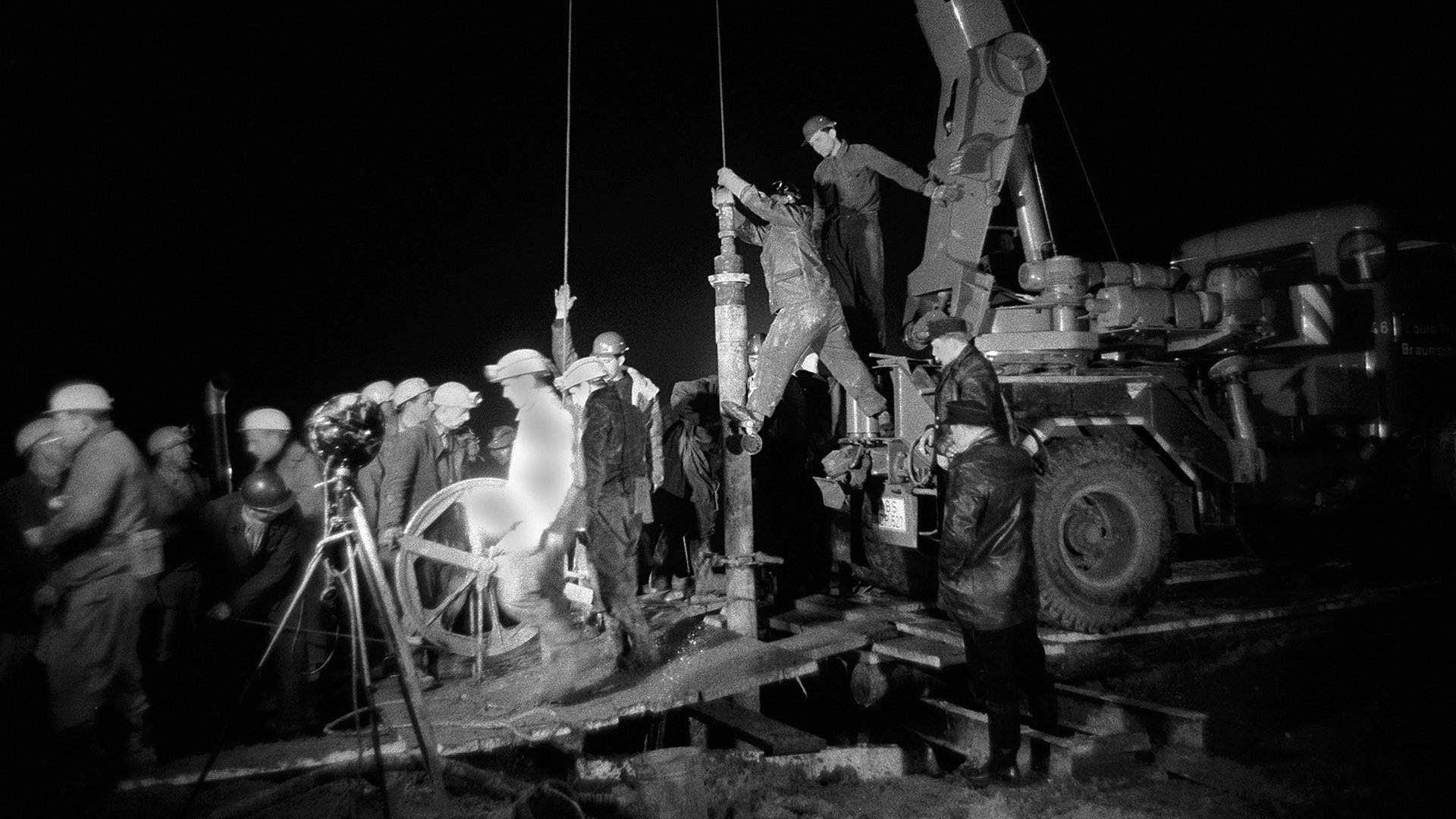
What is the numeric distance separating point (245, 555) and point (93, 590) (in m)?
0.83

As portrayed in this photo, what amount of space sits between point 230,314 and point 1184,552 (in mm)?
10606

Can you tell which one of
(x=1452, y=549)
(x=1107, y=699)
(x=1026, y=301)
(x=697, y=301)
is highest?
(x=697, y=301)

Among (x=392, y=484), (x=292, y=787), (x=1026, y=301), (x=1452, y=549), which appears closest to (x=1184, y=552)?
(x=1452, y=549)

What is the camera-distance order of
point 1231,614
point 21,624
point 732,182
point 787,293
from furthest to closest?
point 1231,614 → point 787,293 → point 732,182 → point 21,624

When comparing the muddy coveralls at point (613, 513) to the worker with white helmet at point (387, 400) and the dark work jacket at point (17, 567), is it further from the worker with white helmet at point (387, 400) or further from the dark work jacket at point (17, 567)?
the dark work jacket at point (17, 567)

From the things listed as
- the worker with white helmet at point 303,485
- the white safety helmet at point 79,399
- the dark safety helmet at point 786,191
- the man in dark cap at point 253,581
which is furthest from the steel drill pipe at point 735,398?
the white safety helmet at point 79,399

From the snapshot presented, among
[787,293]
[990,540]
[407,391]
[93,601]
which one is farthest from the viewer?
[407,391]

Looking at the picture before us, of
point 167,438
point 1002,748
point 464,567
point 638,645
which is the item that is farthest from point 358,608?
point 167,438

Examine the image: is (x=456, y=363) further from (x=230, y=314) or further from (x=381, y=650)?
(x=381, y=650)

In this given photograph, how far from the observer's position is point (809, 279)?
5543mm

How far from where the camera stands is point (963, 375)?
4359mm

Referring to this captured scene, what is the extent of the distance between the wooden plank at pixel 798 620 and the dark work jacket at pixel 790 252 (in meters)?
2.13

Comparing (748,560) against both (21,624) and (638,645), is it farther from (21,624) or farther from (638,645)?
(21,624)

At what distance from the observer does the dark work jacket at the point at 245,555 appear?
4750 millimetres
